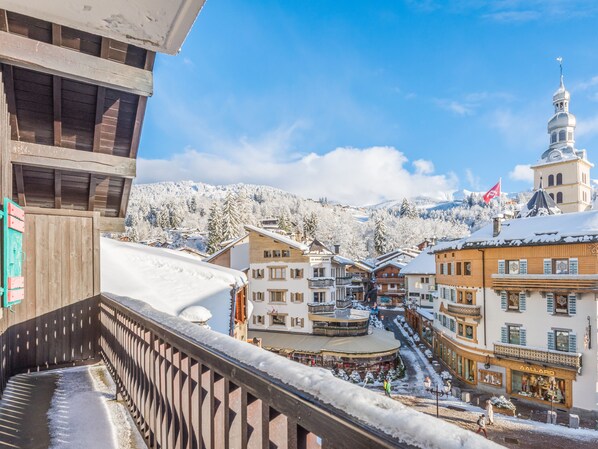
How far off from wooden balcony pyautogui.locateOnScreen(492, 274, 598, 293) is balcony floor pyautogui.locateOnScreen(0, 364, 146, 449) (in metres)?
19.9

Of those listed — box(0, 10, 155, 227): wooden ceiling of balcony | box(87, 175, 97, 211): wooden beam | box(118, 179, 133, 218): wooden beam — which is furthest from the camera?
box(118, 179, 133, 218): wooden beam

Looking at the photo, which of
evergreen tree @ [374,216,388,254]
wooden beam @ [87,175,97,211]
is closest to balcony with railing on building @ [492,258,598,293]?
wooden beam @ [87,175,97,211]

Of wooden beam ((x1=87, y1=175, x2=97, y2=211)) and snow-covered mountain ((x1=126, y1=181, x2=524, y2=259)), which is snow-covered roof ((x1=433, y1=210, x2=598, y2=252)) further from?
snow-covered mountain ((x1=126, y1=181, x2=524, y2=259))

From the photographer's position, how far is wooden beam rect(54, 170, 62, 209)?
6031 mm

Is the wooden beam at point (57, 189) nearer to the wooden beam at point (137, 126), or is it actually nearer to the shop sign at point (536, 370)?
the wooden beam at point (137, 126)

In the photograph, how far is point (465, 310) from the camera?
21.7m

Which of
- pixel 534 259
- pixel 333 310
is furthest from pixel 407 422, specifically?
pixel 333 310

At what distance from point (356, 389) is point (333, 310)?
90.8 feet

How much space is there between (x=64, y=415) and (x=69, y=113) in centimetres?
413

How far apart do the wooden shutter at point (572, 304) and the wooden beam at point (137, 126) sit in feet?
67.0

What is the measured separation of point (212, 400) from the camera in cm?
190

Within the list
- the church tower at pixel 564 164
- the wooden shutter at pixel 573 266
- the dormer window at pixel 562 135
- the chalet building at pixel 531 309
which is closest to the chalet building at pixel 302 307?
the chalet building at pixel 531 309

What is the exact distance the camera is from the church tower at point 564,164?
45.3m

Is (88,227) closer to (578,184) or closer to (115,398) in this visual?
(115,398)
